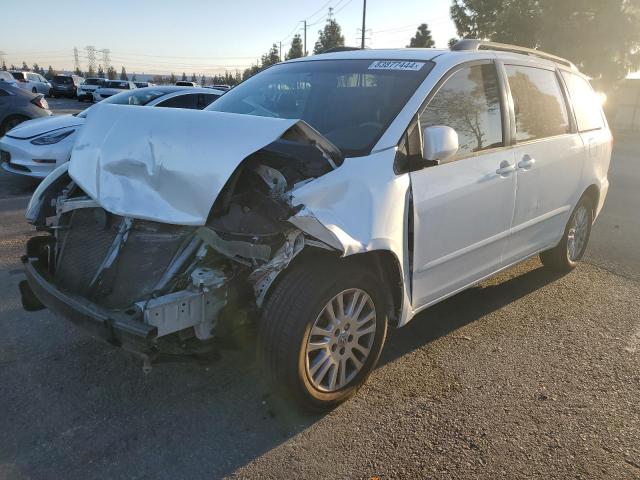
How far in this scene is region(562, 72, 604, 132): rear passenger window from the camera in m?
4.84

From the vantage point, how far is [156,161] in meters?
2.83

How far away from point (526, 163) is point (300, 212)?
7.11 ft

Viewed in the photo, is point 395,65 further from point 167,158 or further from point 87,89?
point 87,89

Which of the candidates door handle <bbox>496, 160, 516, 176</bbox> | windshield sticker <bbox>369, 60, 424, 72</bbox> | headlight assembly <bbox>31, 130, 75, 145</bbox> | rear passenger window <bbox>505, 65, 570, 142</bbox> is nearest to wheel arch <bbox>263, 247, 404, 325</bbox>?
door handle <bbox>496, 160, 516, 176</bbox>

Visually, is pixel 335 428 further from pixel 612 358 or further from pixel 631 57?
pixel 631 57

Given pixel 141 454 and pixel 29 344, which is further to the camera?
pixel 29 344

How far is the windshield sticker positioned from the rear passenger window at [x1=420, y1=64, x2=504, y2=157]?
225 mm

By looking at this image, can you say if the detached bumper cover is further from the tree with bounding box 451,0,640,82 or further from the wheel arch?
the tree with bounding box 451,0,640,82

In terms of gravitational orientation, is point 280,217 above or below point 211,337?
above

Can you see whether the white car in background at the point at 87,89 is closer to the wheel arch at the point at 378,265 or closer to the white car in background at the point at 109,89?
the white car in background at the point at 109,89

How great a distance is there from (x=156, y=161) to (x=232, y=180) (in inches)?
19.6

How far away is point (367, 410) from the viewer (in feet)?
9.70

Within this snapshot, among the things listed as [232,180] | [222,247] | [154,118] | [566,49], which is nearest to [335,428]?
[222,247]

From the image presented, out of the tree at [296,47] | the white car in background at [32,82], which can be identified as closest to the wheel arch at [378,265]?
the white car in background at [32,82]
